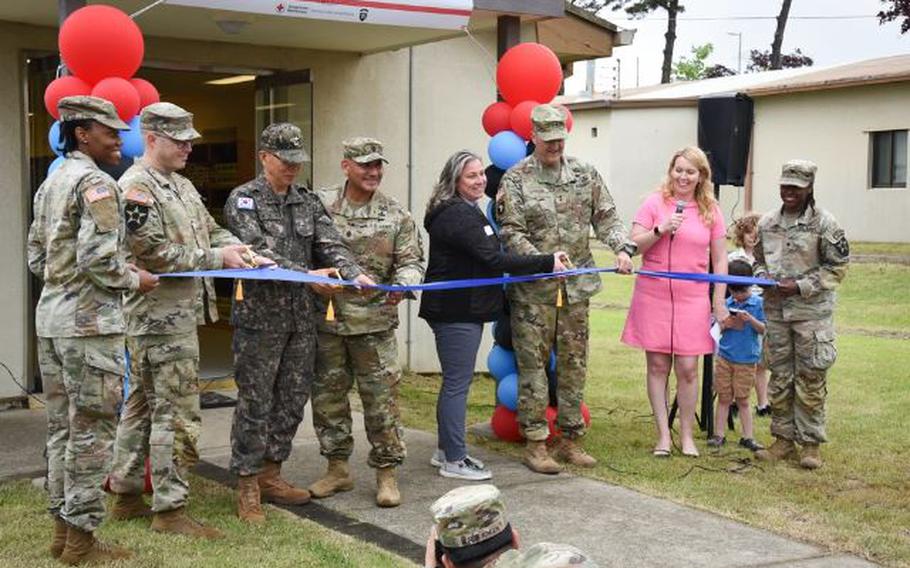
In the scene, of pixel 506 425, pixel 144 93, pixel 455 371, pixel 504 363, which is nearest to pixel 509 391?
pixel 504 363

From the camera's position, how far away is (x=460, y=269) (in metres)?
6.66

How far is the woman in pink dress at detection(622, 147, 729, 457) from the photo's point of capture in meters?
7.29

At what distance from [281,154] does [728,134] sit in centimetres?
377

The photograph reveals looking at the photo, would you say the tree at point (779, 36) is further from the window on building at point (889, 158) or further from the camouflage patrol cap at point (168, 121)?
the camouflage patrol cap at point (168, 121)

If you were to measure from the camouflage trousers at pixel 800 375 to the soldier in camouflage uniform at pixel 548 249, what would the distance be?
117cm

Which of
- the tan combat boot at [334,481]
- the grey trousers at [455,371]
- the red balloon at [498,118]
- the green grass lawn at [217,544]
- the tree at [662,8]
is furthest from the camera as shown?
the tree at [662,8]

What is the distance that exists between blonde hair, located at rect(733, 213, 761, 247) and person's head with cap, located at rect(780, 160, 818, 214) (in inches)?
33.7

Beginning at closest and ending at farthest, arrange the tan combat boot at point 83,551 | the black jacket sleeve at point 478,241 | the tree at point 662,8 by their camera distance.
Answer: the tan combat boot at point 83,551 → the black jacket sleeve at point 478,241 → the tree at point 662,8

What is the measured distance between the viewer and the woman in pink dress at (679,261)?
7.29m

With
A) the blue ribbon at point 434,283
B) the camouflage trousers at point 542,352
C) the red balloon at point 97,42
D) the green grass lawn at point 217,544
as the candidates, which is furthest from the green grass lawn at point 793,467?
the red balloon at point 97,42

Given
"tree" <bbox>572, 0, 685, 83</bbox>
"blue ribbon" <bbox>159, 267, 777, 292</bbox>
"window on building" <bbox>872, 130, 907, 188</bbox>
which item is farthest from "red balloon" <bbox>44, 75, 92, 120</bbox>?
"tree" <bbox>572, 0, 685, 83</bbox>

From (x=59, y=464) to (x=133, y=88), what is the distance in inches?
92.7

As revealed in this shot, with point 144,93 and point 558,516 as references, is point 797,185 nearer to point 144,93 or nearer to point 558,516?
point 558,516

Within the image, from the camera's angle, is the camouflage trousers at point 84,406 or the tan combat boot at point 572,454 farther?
the tan combat boot at point 572,454
